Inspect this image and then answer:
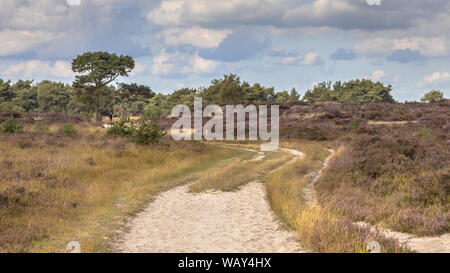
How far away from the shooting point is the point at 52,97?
10619 cm

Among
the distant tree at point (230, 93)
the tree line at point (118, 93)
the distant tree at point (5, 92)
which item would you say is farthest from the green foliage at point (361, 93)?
the distant tree at point (5, 92)

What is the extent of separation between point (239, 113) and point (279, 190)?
54.4 meters

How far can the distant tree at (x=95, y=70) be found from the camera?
6450 cm

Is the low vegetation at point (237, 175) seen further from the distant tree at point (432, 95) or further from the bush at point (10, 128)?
the distant tree at point (432, 95)

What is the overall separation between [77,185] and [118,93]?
5514 centimetres

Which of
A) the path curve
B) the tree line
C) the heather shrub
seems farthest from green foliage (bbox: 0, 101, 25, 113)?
the heather shrub

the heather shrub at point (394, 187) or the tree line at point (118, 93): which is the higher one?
the tree line at point (118, 93)

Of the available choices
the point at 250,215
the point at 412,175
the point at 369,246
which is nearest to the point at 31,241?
the point at 250,215

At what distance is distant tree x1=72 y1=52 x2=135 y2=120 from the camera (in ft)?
212

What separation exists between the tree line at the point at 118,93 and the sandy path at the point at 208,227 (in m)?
52.4

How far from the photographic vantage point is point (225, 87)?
9000cm

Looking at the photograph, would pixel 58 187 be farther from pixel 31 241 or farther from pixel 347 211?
pixel 347 211

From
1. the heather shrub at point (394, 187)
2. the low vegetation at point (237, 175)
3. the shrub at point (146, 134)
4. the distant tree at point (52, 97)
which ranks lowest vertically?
the low vegetation at point (237, 175)

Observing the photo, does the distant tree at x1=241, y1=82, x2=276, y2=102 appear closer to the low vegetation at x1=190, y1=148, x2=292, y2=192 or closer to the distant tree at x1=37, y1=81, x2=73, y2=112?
the distant tree at x1=37, y1=81, x2=73, y2=112
